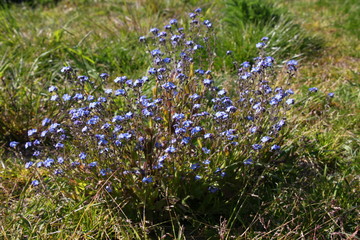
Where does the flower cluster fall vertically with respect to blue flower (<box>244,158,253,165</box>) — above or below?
above

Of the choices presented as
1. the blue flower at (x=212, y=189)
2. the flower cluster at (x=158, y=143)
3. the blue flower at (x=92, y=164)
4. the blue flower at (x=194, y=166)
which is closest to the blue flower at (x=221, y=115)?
the flower cluster at (x=158, y=143)

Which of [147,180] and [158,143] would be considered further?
[158,143]

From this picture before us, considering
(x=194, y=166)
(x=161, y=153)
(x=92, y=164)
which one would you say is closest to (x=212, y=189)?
(x=194, y=166)

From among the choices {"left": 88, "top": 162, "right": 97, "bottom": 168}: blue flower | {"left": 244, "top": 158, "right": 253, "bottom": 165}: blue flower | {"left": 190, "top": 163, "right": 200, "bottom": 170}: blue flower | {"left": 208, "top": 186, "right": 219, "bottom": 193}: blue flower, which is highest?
{"left": 88, "top": 162, "right": 97, "bottom": 168}: blue flower

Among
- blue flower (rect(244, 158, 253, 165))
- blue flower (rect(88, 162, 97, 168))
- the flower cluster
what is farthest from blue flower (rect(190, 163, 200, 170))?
blue flower (rect(88, 162, 97, 168))

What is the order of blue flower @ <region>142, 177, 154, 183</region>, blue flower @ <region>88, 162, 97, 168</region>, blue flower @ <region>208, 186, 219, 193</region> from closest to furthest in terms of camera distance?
blue flower @ <region>142, 177, 154, 183</region> < blue flower @ <region>88, 162, 97, 168</region> < blue flower @ <region>208, 186, 219, 193</region>

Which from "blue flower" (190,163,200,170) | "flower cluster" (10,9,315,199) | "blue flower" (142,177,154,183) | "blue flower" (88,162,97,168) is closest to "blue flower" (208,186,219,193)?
"flower cluster" (10,9,315,199)

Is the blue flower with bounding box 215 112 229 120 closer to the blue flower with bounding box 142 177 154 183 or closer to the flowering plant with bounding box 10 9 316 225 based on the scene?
the flowering plant with bounding box 10 9 316 225

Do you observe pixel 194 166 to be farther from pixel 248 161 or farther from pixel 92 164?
pixel 92 164

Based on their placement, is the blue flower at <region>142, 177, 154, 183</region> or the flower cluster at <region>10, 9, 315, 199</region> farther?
the flower cluster at <region>10, 9, 315, 199</region>

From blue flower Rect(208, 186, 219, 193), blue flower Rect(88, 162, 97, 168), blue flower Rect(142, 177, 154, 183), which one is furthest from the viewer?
blue flower Rect(208, 186, 219, 193)

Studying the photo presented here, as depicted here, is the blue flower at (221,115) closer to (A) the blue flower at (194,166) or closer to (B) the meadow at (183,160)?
(B) the meadow at (183,160)
